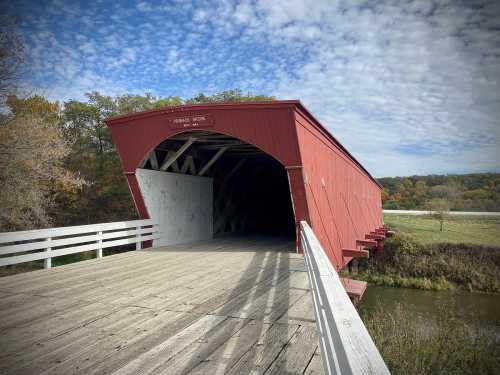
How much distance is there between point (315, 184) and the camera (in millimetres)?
8516

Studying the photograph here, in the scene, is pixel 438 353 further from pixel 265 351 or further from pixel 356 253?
pixel 265 351

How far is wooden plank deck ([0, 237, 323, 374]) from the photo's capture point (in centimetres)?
267

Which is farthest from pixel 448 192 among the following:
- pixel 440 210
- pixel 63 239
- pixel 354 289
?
pixel 63 239

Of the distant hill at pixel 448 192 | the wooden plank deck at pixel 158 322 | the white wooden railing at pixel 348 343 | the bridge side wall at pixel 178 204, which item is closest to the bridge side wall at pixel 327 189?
the wooden plank deck at pixel 158 322

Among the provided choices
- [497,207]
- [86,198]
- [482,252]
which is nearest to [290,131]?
[482,252]

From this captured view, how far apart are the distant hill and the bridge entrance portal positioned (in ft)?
76.7

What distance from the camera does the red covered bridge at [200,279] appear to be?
263 centimetres

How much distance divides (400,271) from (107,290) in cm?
1838

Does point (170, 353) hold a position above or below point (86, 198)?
below

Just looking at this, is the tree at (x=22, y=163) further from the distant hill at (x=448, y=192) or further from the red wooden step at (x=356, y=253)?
the distant hill at (x=448, y=192)

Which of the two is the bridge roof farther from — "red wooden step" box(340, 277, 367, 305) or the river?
the river

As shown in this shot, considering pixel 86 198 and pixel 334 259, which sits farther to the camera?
pixel 86 198

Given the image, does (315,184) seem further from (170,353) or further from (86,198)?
(86,198)

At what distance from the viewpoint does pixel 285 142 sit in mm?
7598
